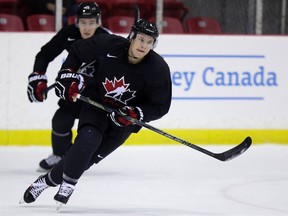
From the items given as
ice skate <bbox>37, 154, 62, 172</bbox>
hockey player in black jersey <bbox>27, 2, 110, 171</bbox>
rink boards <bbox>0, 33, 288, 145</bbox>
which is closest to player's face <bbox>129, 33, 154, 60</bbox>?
hockey player in black jersey <bbox>27, 2, 110, 171</bbox>

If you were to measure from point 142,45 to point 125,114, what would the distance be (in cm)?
33

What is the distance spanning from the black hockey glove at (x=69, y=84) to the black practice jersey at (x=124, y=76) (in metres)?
0.08

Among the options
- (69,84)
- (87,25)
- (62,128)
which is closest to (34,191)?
(69,84)

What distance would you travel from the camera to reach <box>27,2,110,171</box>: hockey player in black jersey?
17.0ft

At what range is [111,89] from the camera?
4.05 metres

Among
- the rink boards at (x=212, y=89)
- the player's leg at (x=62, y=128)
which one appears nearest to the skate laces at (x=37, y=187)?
the player's leg at (x=62, y=128)

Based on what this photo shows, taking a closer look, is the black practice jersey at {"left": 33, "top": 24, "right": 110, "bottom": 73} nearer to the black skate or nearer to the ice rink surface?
the ice rink surface

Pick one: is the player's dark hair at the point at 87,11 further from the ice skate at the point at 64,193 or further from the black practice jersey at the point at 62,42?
the ice skate at the point at 64,193

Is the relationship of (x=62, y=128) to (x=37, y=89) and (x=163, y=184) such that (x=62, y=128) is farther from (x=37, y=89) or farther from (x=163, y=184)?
(x=163, y=184)

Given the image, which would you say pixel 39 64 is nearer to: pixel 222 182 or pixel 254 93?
pixel 222 182

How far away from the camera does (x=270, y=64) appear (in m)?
6.88

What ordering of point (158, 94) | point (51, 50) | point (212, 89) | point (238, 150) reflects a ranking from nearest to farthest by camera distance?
1. point (158, 94)
2. point (238, 150)
3. point (51, 50)
4. point (212, 89)

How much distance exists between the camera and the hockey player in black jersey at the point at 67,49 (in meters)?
5.18

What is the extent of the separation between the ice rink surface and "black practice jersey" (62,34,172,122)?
527 millimetres
